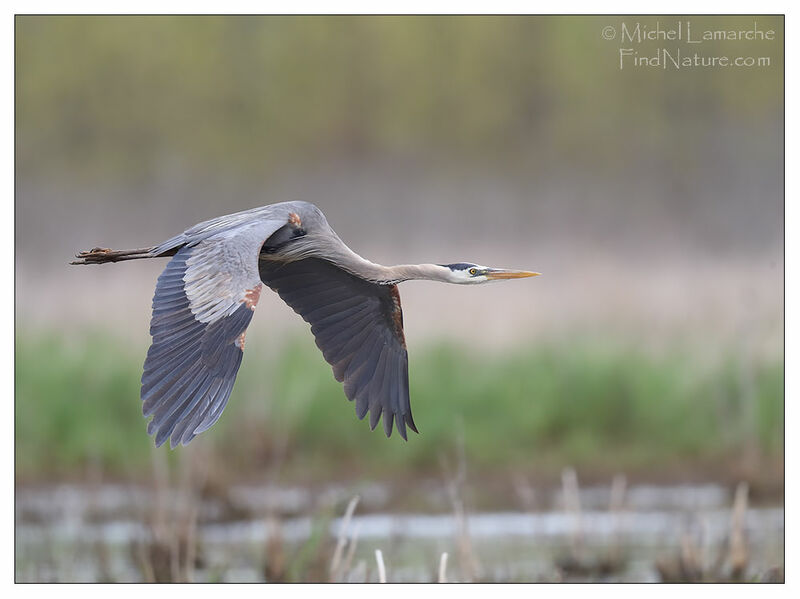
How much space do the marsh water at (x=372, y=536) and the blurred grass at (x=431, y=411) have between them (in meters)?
0.33

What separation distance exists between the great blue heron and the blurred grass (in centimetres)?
312

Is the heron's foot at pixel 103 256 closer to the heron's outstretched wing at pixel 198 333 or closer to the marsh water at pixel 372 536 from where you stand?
the heron's outstretched wing at pixel 198 333

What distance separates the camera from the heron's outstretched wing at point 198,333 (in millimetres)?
3766

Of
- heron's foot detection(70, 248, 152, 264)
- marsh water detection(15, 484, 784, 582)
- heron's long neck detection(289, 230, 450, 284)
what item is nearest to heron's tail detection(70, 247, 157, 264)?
heron's foot detection(70, 248, 152, 264)

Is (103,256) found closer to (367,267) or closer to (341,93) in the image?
(367,267)

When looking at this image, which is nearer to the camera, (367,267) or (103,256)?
(103,256)

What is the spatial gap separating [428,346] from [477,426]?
0.67m

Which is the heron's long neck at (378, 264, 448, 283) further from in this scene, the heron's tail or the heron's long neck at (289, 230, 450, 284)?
the heron's tail

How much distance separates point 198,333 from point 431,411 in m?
A: 4.67

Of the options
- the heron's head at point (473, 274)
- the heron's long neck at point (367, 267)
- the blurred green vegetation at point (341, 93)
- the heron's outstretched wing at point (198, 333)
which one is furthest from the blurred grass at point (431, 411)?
the heron's outstretched wing at point (198, 333)

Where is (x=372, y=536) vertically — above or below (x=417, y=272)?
below

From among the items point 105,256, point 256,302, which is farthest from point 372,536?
point 256,302

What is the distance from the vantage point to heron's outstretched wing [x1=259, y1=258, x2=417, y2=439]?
489 centimetres

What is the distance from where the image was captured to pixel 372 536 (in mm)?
7141
